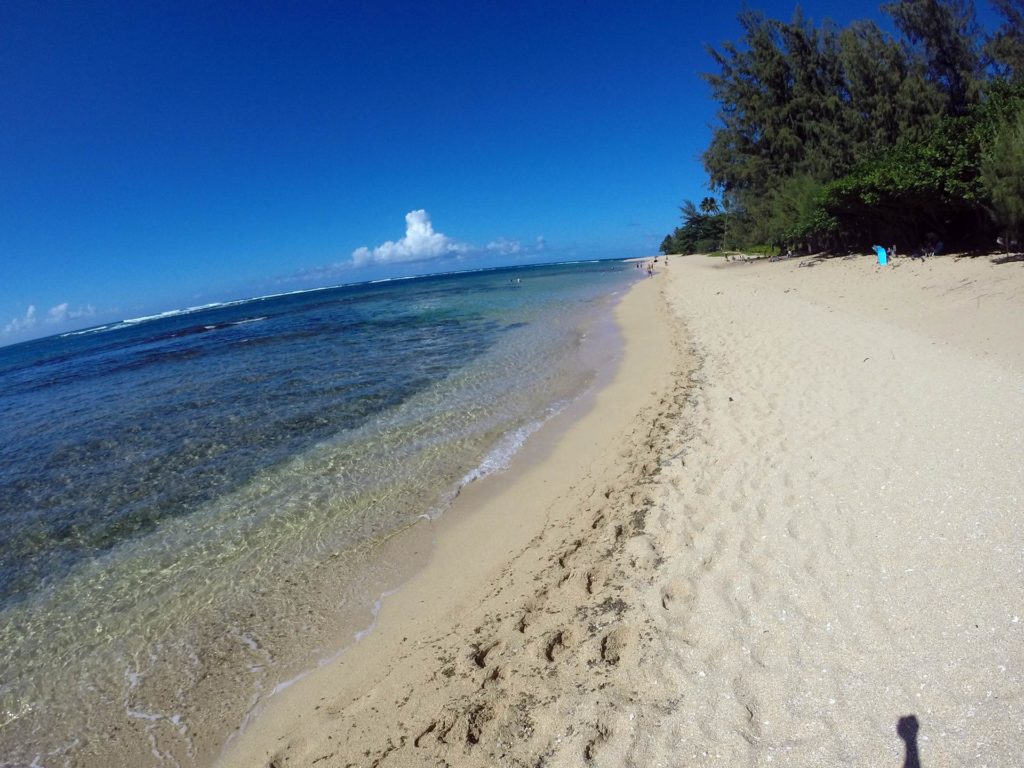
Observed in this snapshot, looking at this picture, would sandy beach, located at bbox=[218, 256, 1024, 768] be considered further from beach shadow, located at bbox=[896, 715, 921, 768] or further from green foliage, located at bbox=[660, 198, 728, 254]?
green foliage, located at bbox=[660, 198, 728, 254]

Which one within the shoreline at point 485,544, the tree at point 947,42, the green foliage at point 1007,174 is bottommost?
the shoreline at point 485,544

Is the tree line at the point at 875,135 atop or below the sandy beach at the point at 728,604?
atop

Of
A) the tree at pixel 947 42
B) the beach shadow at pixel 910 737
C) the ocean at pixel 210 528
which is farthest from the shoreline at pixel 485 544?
the tree at pixel 947 42

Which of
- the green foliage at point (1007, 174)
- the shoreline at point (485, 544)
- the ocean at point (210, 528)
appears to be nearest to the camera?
the shoreline at point (485, 544)

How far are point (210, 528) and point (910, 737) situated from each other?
785 cm

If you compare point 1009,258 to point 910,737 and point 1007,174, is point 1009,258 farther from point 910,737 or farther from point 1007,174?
point 910,737

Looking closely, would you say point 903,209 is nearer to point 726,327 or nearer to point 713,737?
point 726,327

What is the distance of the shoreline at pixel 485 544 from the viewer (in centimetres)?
415

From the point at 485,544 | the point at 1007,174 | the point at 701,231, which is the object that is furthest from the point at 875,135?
the point at 701,231

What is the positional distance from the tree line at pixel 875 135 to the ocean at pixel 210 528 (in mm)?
15012

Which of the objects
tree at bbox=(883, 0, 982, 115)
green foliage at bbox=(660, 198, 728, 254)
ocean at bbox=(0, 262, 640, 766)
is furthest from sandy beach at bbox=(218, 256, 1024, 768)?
green foliage at bbox=(660, 198, 728, 254)

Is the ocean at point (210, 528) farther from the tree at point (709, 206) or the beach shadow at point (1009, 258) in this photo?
the tree at point (709, 206)

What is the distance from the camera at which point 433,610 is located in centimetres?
504

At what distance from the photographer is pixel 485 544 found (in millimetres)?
6086
